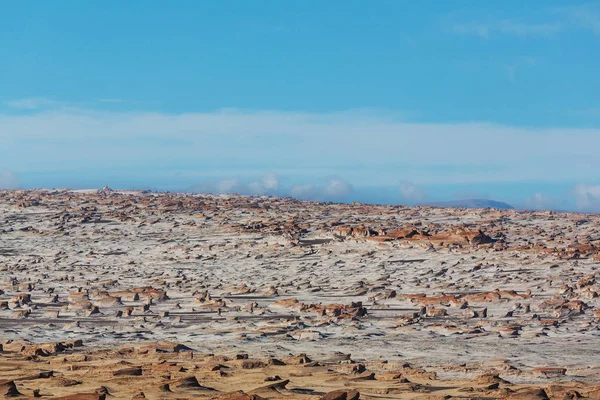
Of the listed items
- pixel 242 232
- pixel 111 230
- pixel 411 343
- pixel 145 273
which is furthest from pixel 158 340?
pixel 111 230

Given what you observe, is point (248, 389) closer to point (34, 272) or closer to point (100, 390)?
point (100, 390)

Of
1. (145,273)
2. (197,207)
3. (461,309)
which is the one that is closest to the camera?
(461,309)


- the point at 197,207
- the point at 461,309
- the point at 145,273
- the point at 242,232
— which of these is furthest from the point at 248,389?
the point at 197,207

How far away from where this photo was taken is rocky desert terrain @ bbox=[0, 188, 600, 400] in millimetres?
13633

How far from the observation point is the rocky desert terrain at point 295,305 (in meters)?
13.6

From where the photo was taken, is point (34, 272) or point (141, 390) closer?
point (141, 390)

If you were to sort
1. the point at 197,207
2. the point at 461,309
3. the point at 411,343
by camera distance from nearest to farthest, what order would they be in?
the point at 411,343, the point at 461,309, the point at 197,207

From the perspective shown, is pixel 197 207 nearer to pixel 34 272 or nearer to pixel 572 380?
pixel 34 272

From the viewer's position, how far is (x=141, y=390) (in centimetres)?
1247

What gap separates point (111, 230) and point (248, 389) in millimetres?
28529

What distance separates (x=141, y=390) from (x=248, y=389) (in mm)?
1566

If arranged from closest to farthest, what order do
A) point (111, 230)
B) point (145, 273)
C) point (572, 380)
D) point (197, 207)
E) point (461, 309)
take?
point (572, 380), point (461, 309), point (145, 273), point (111, 230), point (197, 207)

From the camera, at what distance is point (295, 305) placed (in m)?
23.3

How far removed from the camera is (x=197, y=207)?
155ft
